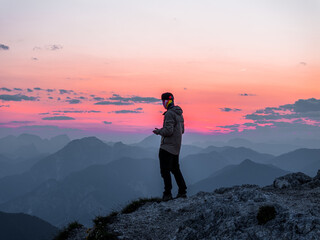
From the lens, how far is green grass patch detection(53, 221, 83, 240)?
39.5 feet

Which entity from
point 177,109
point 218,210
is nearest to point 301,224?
point 218,210

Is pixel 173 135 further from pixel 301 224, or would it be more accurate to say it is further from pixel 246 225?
pixel 301 224

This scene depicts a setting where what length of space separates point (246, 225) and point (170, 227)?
2776 millimetres

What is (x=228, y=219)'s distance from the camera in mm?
8641

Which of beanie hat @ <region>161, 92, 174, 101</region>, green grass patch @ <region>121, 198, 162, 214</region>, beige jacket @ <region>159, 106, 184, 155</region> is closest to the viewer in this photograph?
beige jacket @ <region>159, 106, 184, 155</region>

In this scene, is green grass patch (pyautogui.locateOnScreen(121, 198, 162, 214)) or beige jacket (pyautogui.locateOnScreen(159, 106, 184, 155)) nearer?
beige jacket (pyautogui.locateOnScreen(159, 106, 184, 155))

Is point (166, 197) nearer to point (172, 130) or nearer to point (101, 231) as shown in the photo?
point (172, 130)

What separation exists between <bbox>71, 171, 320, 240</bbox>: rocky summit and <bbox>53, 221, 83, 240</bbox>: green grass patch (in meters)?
0.63

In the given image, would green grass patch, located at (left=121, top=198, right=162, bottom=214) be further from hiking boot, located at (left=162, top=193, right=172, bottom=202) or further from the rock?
the rock

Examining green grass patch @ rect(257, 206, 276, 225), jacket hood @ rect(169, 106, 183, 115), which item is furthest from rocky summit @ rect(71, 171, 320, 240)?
jacket hood @ rect(169, 106, 183, 115)

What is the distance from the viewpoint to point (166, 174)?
12.7 m

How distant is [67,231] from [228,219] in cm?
723

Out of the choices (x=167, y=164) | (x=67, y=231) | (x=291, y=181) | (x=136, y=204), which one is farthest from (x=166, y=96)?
(x=291, y=181)

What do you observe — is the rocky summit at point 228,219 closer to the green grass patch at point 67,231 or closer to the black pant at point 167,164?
the green grass patch at point 67,231
